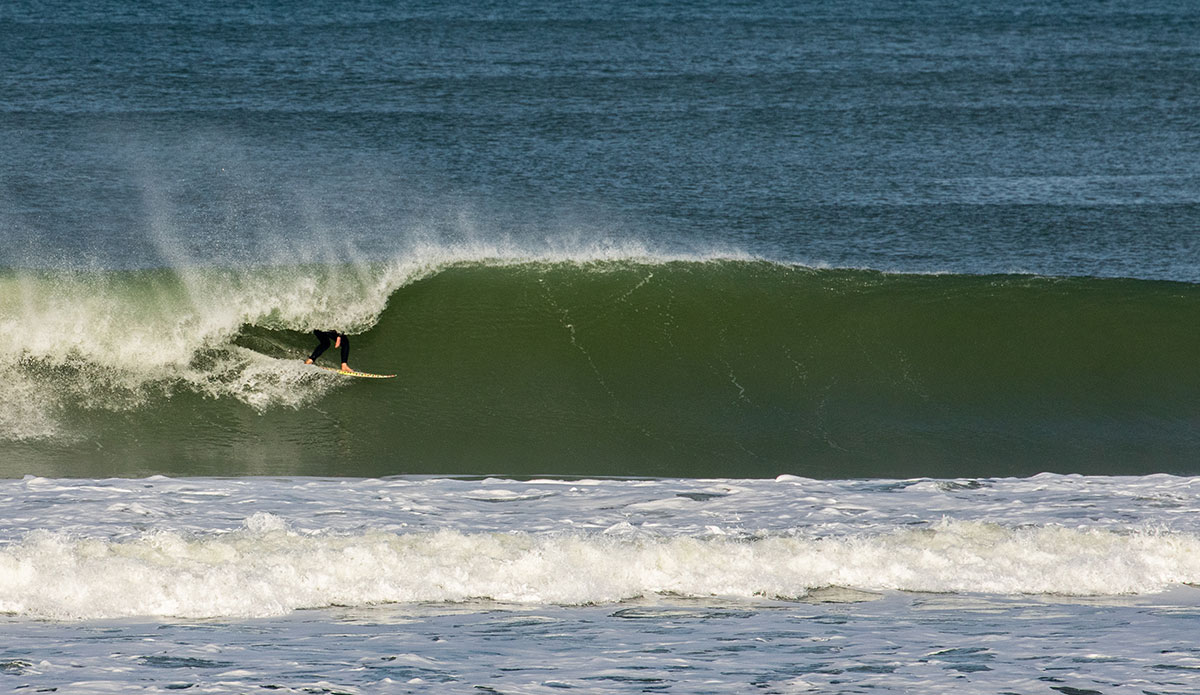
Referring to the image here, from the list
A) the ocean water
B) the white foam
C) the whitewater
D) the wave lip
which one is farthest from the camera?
the white foam

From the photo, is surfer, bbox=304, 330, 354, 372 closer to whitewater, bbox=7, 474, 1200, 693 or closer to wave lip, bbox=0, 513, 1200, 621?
whitewater, bbox=7, 474, 1200, 693

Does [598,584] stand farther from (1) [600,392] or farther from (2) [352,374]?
(2) [352,374]

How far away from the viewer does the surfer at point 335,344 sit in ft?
32.1

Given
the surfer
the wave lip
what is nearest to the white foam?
the surfer

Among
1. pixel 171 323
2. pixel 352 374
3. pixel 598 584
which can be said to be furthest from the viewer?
pixel 171 323

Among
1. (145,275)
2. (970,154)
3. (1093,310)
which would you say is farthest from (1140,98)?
(145,275)

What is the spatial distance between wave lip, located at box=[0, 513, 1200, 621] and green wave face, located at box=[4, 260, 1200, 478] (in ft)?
6.90

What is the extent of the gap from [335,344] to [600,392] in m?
2.09

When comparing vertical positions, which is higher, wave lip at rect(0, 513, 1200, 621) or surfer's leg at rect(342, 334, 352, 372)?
surfer's leg at rect(342, 334, 352, 372)

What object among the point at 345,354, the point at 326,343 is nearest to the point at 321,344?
the point at 326,343

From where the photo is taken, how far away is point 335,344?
33.3 feet

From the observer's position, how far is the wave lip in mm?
5441

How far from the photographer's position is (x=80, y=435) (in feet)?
28.8

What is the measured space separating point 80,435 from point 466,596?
432 centimetres
